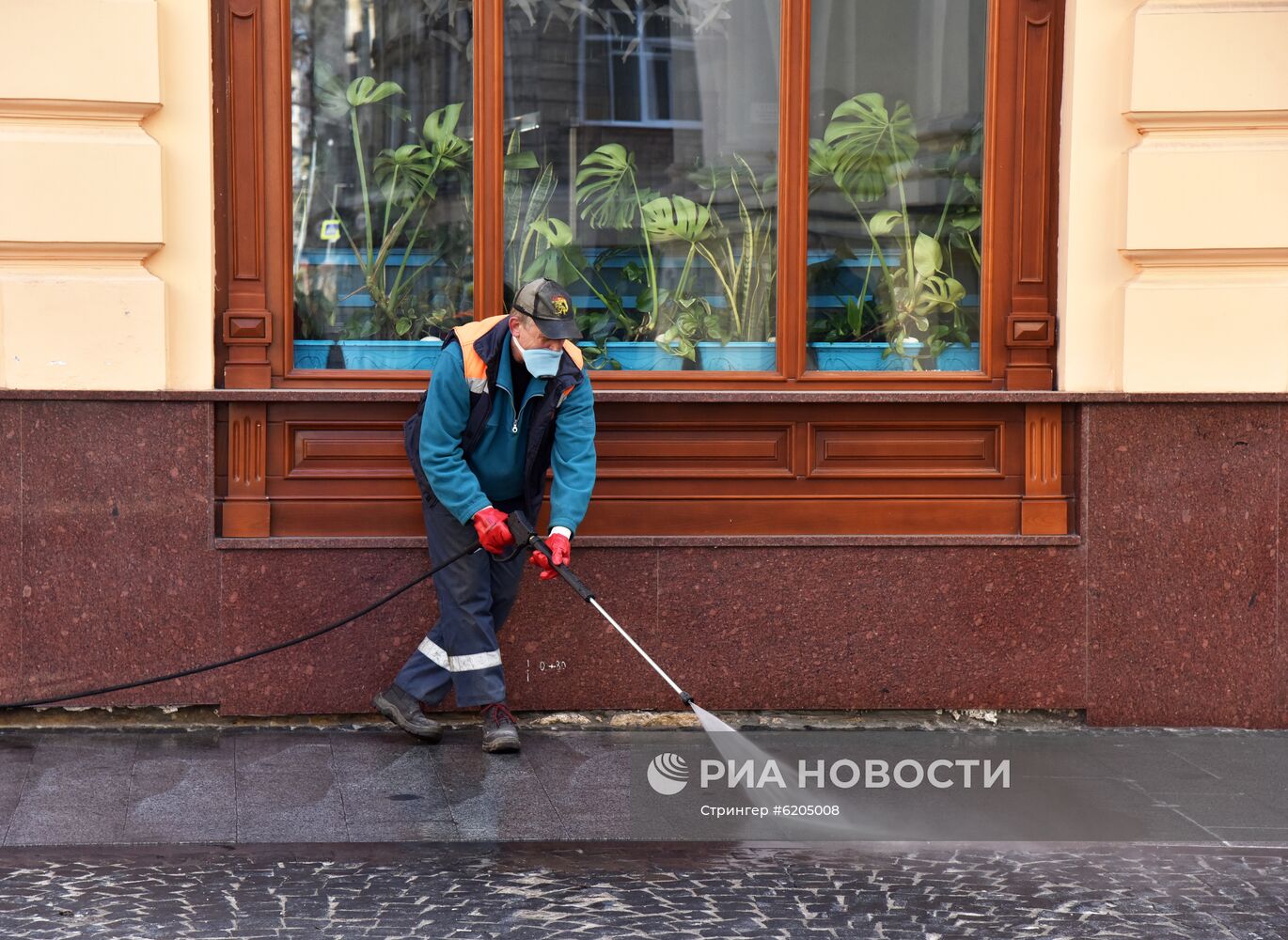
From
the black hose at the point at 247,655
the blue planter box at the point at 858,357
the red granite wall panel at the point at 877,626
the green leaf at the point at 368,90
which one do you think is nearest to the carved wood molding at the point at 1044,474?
the red granite wall panel at the point at 877,626

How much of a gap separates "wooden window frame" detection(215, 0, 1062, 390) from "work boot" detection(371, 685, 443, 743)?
134cm

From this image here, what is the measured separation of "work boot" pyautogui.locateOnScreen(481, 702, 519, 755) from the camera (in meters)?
6.02

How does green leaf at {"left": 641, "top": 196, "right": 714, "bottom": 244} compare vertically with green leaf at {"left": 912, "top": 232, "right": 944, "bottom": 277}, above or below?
above

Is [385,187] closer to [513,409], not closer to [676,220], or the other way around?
[676,220]

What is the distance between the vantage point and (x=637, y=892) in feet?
14.7

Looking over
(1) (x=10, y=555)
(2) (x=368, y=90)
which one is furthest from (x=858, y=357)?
(1) (x=10, y=555)

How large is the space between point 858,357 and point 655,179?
1230 millimetres

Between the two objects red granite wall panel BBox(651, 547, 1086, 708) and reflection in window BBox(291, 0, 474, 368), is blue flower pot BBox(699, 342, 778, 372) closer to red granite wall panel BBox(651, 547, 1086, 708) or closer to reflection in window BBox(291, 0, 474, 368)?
red granite wall panel BBox(651, 547, 1086, 708)

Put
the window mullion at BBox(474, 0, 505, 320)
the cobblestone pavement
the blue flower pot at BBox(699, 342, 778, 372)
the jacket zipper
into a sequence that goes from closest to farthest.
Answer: the cobblestone pavement < the jacket zipper < the window mullion at BBox(474, 0, 505, 320) < the blue flower pot at BBox(699, 342, 778, 372)

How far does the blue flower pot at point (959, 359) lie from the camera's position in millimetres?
6859

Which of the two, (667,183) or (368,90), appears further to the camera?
(667,183)

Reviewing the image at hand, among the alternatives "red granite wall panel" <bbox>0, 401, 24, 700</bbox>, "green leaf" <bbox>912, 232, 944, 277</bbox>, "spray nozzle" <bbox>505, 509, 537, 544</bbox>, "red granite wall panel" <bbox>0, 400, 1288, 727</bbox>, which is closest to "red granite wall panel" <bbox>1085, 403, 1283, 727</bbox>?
"red granite wall panel" <bbox>0, 400, 1288, 727</bbox>

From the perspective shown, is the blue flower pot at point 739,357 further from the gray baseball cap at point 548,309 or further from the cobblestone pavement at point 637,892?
the cobblestone pavement at point 637,892

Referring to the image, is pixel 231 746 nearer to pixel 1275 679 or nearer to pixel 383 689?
pixel 383 689
